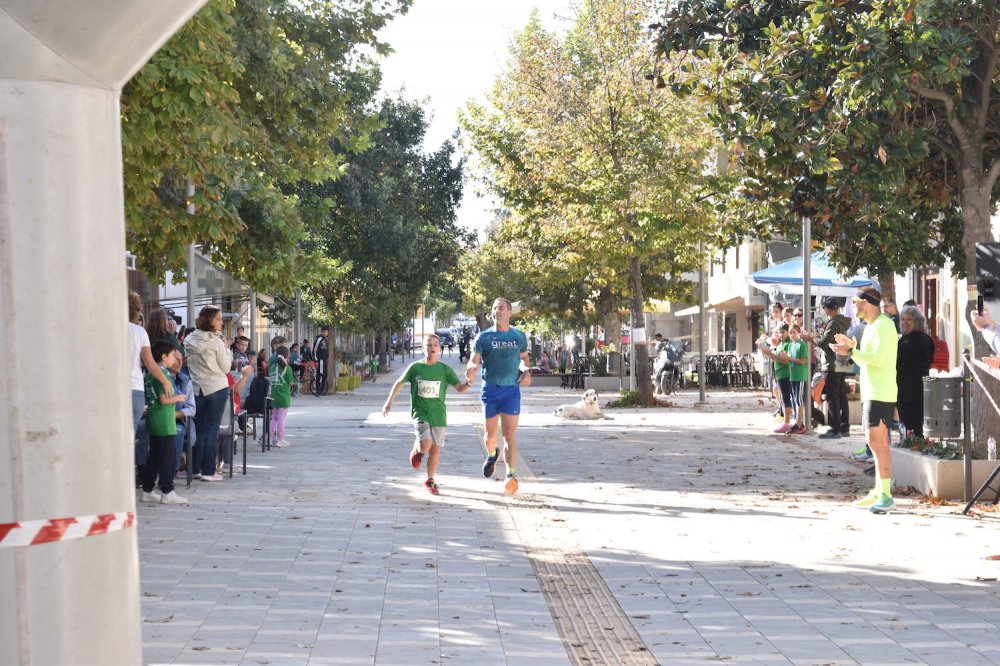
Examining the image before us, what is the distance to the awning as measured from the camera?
22375 mm

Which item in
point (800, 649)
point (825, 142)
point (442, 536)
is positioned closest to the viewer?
point (800, 649)

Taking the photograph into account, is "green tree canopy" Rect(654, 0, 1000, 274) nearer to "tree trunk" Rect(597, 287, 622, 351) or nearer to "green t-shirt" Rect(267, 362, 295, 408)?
"green t-shirt" Rect(267, 362, 295, 408)

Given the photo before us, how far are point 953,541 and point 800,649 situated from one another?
355cm

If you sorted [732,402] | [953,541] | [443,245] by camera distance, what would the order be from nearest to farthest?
1. [953,541]
2. [732,402]
3. [443,245]

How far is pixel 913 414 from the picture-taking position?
14.0 meters

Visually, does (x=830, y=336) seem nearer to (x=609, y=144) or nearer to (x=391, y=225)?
(x=609, y=144)

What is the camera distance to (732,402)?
30625mm

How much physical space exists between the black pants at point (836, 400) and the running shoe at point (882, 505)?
7.91 m

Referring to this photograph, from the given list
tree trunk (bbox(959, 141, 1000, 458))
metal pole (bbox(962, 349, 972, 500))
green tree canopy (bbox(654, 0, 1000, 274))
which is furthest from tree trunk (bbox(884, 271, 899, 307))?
metal pole (bbox(962, 349, 972, 500))

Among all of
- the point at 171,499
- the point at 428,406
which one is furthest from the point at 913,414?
the point at 171,499

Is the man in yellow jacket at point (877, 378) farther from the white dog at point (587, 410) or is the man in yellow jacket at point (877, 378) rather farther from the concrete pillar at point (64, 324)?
the white dog at point (587, 410)

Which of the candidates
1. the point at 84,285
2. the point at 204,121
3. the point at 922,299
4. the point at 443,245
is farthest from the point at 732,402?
the point at 84,285

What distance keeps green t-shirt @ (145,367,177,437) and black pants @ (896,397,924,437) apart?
7145 mm

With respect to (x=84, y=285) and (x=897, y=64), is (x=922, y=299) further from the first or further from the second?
(x=84, y=285)
